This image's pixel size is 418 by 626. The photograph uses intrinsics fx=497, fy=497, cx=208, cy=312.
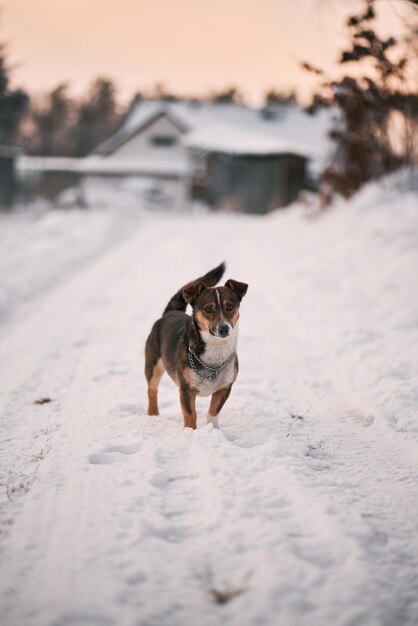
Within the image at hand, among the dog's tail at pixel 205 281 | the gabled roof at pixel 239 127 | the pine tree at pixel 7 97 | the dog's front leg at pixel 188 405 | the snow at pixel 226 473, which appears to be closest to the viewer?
the snow at pixel 226 473

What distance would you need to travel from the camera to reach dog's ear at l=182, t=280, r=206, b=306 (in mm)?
4594

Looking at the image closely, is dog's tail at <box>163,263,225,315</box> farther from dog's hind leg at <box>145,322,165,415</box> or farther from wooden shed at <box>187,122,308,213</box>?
wooden shed at <box>187,122,308,213</box>

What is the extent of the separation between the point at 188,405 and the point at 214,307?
93 centimetres

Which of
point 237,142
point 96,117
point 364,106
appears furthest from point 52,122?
point 364,106

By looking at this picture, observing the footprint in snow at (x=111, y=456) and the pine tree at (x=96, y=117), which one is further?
the pine tree at (x=96, y=117)

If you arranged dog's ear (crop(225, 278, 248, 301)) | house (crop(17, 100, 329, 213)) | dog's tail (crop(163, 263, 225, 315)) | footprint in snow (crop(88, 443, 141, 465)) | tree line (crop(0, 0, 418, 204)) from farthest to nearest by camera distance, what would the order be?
house (crop(17, 100, 329, 213))
tree line (crop(0, 0, 418, 204))
dog's tail (crop(163, 263, 225, 315))
dog's ear (crop(225, 278, 248, 301))
footprint in snow (crop(88, 443, 141, 465))

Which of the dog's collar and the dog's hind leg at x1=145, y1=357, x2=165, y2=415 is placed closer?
the dog's collar

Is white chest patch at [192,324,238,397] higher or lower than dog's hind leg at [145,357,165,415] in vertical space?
higher

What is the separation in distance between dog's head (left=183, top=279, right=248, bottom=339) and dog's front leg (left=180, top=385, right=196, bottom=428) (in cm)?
58

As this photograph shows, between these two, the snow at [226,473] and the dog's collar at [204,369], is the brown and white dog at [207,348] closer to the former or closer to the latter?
the dog's collar at [204,369]

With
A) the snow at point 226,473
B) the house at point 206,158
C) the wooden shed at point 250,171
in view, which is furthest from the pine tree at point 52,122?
the snow at point 226,473

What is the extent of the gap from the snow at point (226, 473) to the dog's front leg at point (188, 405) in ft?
0.38

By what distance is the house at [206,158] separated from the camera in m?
36.7

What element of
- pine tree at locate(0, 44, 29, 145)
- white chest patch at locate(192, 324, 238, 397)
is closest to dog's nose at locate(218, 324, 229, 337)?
white chest patch at locate(192, 324, 238, 397)
